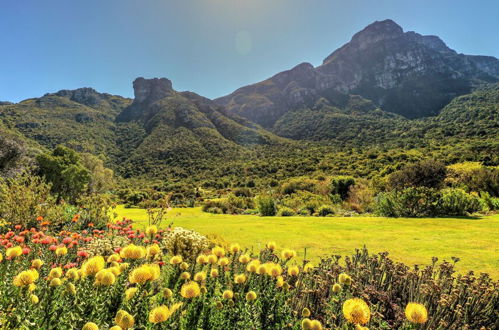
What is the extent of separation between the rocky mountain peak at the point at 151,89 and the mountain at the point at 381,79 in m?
46.3

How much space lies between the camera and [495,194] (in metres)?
A: 17.8

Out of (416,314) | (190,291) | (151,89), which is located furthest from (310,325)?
(151,89)

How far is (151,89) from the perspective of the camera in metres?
119

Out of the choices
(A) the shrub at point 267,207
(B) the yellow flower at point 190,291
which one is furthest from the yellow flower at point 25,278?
(A) the shrub at point 267,207

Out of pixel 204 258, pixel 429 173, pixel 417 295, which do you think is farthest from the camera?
pixel 429 173

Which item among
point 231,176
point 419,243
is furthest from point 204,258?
point 231,176

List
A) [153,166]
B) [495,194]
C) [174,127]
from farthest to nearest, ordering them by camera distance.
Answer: [174,127] < [153,166] < [495,194]

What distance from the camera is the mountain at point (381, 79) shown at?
108125 mm

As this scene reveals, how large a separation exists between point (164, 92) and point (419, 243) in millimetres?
121247

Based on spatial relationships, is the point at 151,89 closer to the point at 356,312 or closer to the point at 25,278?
the point at 25,278

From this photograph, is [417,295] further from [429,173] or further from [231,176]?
[231,176]

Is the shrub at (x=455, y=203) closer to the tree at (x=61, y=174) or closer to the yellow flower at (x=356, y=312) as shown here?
the yellow flower at (x=356, y=312)

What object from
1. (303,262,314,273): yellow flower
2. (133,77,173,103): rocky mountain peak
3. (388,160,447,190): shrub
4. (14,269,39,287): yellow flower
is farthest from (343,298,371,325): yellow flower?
(133,77,173,103): rocky mountain peak

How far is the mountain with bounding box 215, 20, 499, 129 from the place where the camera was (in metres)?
108
